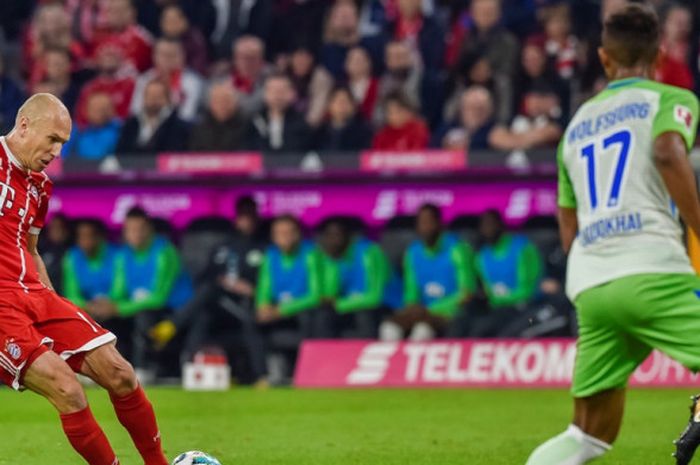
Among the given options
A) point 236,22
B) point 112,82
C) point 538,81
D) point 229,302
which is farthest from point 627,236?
point 236,22

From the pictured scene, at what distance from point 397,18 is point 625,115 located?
1215 centimetres

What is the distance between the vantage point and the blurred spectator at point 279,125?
1669cm

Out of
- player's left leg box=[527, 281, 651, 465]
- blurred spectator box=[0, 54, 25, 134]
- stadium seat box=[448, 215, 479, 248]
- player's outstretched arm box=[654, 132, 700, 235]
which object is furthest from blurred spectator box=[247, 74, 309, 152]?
player's outstretched arm box=[654, 132, 700, 235]

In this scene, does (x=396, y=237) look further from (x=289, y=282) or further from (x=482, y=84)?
(x=482, y=84)

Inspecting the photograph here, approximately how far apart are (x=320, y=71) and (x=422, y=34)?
1.31 m

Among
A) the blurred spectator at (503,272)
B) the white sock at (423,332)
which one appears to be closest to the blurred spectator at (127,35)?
the blurred spectator at (503,272)

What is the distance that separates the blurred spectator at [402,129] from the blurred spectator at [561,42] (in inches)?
66.4

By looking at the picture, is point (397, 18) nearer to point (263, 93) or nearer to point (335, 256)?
point (263, 93)

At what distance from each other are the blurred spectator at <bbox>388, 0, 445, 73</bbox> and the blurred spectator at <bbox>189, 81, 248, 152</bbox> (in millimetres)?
2202

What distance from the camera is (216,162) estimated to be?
16.6m

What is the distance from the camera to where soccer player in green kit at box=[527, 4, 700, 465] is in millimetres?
5801

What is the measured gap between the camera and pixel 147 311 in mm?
16922

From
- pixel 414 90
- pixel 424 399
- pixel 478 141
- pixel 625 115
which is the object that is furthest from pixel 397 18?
pixel 625 115

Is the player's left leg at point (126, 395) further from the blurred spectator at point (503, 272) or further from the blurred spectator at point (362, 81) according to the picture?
the blurred spectator at point (362, 81)
